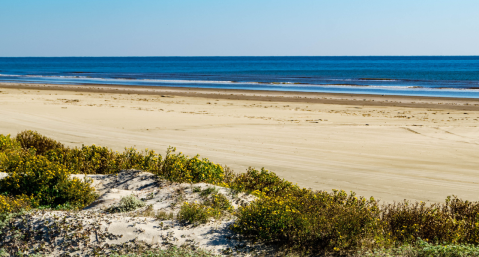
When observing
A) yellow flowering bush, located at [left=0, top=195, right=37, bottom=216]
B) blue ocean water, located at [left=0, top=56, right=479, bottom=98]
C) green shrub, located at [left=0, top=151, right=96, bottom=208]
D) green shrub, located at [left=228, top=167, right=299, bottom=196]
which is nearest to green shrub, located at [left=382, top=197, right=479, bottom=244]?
green shrub, located at [left=228, top=167, right=299, bottom=196]

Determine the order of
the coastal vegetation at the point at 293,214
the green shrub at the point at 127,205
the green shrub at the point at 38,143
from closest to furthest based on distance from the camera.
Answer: the coastal vegetation at the point at 293,214, the green shrub at the point at 127,205, the green shrub at the point at 38,143

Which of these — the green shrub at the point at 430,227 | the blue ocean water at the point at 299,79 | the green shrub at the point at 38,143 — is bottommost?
the green shrub at the point at 38,143

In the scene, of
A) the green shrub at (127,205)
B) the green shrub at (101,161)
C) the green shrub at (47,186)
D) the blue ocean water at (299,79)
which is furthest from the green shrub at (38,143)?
the blue ocean water at (299,79)

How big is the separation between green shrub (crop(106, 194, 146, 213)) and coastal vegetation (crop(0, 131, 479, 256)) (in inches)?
0.6

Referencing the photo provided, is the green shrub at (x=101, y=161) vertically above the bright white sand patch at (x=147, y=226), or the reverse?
the green shrub at (x=101, y=161)

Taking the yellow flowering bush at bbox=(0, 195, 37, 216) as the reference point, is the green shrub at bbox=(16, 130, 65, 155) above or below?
above

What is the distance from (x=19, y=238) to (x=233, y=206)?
2738 millimetres

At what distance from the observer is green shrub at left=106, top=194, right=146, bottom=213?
5533 mm

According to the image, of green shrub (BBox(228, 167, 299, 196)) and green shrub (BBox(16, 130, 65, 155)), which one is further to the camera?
green shrub (BBox(16, 130, 65, 155))

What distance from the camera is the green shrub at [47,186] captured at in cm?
607

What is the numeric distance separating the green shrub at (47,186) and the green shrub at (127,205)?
0.71 m

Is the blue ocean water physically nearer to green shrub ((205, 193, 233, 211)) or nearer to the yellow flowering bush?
green shrub ((205, 193, 233, 211))

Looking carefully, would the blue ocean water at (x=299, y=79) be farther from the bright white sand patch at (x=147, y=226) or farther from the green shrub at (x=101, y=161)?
the bright white sand patch at (x=147, y=226)

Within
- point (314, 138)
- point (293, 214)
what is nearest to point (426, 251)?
point (293, 214)
